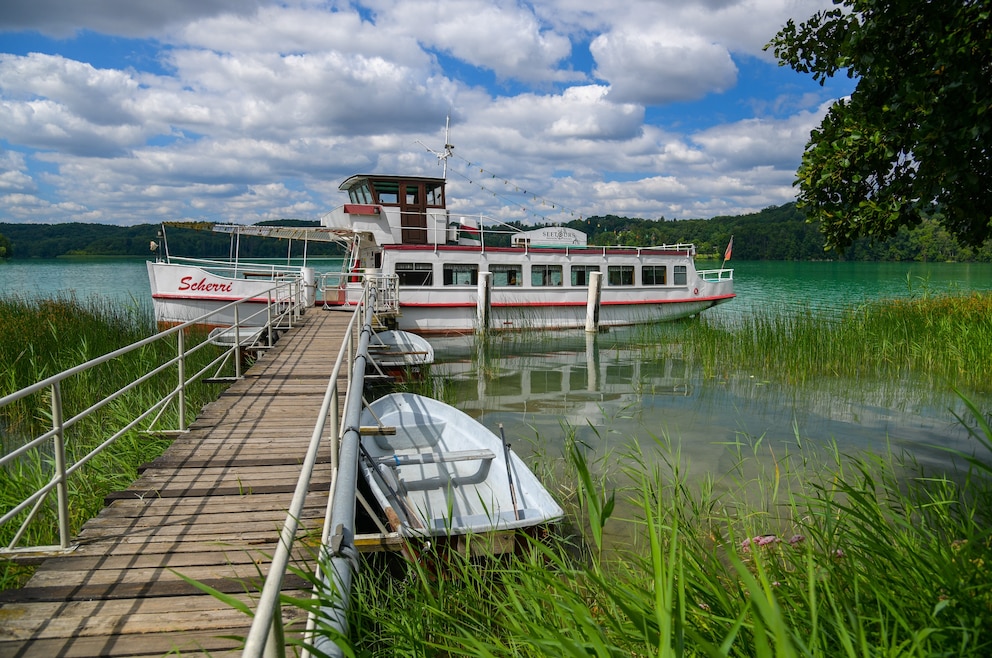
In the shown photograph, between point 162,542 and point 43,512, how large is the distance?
1.81 meters

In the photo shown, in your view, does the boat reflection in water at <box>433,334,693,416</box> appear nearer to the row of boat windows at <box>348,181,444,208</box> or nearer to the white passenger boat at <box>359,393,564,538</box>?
the white passenger boat at <box>359,393,564,538</box>

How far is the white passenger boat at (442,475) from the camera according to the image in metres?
4.34

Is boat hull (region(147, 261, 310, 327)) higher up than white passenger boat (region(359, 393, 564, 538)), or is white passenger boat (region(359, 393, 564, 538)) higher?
boat hull (region(147, 261, 310, 327))

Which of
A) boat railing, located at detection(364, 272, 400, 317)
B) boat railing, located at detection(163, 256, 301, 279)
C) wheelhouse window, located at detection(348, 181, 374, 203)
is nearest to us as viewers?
boat railing, located at detection(364, 272, 400, 317)

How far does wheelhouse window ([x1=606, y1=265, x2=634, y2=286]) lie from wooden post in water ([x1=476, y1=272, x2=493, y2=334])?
5.11 metres

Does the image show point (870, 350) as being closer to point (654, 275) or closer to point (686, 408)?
point (686, 408)

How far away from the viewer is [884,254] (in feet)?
341

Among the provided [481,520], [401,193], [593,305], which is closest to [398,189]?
[401,193]

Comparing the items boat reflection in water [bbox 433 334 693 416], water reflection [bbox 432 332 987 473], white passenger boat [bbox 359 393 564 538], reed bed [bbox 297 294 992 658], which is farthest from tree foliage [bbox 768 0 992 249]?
boat reflection in water [bbox 433 334 693 416]

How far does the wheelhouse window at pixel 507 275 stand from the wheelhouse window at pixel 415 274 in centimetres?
213

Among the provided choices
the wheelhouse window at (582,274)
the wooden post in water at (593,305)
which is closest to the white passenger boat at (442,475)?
the wooden post in water at (593,305)

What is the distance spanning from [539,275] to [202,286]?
10206 millimetres

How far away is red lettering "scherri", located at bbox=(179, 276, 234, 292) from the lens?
623 inches

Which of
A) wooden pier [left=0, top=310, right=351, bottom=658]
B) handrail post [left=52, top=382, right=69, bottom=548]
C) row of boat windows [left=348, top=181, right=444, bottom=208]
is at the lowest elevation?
wooden pier [left=0, top=310, right=351, bottom=658]
